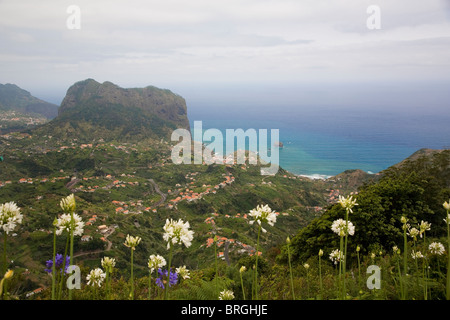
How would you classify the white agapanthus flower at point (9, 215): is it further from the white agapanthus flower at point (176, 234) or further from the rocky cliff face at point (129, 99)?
the rocky cliff face at point (129, 99)

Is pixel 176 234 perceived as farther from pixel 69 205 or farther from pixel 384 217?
pixel 384 217

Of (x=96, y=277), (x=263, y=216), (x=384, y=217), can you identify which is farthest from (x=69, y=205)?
(x=384, y=217)

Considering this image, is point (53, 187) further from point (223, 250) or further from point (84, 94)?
point (84, 94)

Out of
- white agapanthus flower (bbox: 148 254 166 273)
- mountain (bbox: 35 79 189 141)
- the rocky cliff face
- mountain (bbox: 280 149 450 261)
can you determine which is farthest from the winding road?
the rocky cliff face

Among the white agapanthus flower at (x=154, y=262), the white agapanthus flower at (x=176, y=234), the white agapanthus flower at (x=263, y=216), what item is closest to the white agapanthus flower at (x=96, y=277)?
the white agapanthus flower at (x=154, y=262)

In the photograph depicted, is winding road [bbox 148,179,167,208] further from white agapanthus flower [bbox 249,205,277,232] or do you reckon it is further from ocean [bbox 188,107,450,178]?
white agapanthus flower [bbox 249,205,277,232]

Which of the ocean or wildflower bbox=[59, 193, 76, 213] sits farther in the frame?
the ocean

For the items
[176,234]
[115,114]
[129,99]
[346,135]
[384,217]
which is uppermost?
[129,99]
